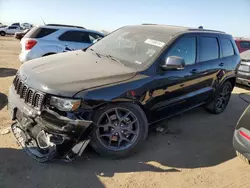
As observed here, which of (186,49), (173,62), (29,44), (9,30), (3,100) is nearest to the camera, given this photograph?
(173,62)

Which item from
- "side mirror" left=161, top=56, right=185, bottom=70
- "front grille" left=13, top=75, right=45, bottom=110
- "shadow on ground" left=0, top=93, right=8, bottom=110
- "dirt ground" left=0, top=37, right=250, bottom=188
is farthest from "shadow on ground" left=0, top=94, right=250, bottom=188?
"shadow on ground" left=0, top=93, right=8, bottom=110

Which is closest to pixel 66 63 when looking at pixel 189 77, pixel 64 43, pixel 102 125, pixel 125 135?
pixel 102 125

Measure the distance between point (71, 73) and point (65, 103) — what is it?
1.86 ft

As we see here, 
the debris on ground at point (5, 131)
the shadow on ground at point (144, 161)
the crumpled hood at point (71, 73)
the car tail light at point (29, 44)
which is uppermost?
the crumpled hood at point (71, 73)

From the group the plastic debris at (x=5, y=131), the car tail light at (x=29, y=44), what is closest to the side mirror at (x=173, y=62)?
the plastic debris at (x=5, y=131)

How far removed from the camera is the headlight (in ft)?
10.1

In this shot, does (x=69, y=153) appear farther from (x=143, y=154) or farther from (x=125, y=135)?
Result: (x=143, y=154)

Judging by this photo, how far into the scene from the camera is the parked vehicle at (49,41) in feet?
25.2

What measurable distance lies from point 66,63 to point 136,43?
4.01 feet

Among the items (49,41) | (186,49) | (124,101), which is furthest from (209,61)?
(49,41)

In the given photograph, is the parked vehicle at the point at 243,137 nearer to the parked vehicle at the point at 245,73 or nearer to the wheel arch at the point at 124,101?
the wheel arch at the point at 124,101

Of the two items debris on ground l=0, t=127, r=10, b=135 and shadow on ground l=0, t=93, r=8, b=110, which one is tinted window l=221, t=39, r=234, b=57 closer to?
debris on ground l=0, t=127, r=10, b=135

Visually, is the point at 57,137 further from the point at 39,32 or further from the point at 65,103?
the point at 39,32

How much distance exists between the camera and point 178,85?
4.21 meters
